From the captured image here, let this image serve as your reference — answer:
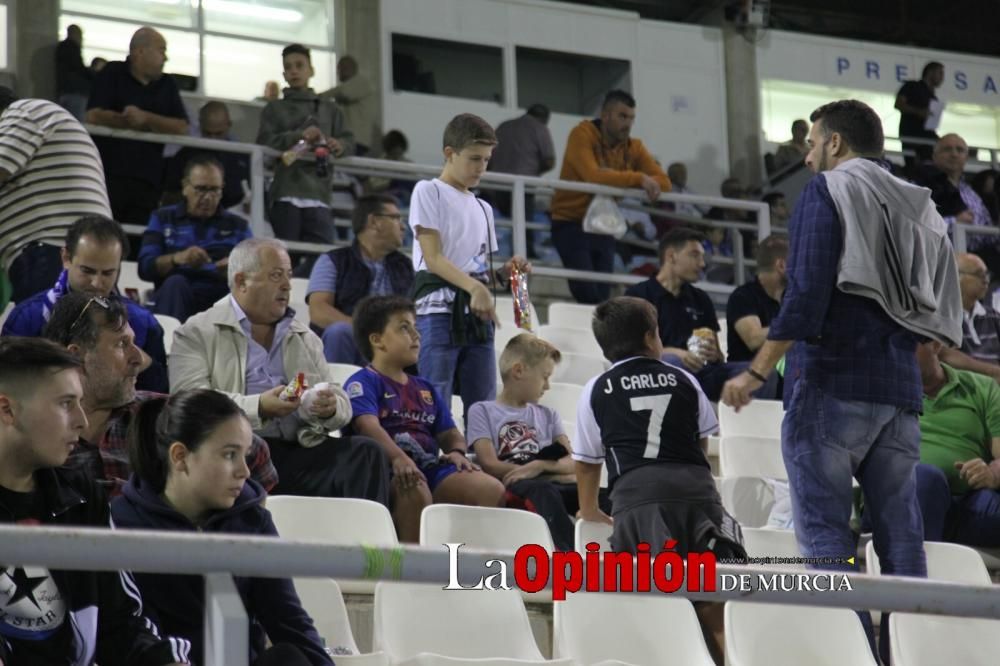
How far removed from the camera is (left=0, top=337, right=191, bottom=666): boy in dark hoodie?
247cm

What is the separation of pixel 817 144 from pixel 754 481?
1.48 m

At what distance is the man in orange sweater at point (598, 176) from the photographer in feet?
26.0

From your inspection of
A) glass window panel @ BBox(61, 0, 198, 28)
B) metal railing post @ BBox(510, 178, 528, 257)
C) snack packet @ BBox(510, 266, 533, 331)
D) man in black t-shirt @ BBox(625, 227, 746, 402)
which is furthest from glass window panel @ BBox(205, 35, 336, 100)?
snack packet @ BBox(510, 266, 533, 331)

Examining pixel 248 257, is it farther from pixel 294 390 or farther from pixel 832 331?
pixel 832 331

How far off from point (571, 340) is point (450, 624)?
3446 millimetres

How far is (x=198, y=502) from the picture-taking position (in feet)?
9.42

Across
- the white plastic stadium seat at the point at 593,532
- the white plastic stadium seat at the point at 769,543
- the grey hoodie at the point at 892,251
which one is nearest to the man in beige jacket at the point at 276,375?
the white plastic stadium seat at the point at 593,532

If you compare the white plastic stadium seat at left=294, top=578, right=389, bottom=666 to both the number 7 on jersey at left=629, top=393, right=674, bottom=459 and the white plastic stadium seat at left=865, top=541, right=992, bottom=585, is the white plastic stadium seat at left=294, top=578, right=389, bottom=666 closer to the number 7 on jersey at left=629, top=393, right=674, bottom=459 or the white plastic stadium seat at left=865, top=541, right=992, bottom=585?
the number 7 on jersey at left=629, top=393, right=674, bottom=459

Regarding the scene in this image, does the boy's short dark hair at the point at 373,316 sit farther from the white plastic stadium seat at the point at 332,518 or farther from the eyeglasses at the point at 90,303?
the eyeglasses at the point at 90,303

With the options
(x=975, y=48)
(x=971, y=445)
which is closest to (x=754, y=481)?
(x=971, y=445)

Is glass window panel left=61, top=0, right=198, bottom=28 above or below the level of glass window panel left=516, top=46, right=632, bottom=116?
above

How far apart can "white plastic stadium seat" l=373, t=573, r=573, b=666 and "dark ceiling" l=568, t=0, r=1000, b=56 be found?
1009 centimetres

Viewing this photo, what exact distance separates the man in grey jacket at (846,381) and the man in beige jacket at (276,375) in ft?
3.51

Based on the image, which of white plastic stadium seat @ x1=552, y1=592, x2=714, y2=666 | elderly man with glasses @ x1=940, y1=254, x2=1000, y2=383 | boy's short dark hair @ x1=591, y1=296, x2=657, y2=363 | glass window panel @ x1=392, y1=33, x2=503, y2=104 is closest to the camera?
white plastic stadium seat @ x1=552, y1=592, x2=714, y2=666
